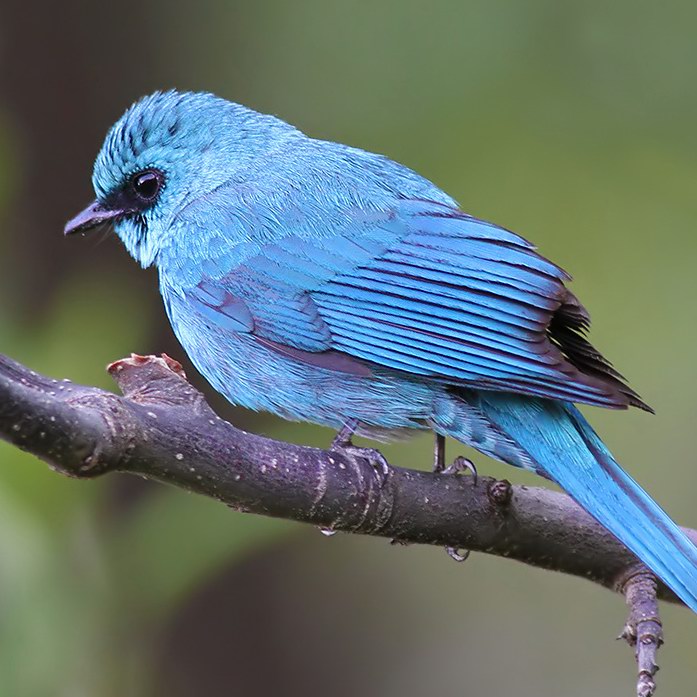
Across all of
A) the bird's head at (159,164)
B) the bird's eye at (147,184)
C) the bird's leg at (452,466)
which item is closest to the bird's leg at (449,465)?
the bird's leg at (452,466)

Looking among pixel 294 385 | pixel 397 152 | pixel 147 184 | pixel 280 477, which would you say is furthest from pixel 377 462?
pixel 397 152

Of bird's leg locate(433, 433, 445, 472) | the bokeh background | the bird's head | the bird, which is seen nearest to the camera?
the bird

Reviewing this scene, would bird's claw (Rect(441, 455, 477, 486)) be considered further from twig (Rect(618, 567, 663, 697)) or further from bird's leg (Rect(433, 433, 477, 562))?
twig (Rect(618, 567, 663, 697))

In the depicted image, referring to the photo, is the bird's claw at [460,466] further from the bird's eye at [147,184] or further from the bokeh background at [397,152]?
the bird's eye at [147,184]

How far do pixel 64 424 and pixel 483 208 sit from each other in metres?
3.74

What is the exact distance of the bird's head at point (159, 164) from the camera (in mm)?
4602

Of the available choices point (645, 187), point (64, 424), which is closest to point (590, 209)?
point (645, 187)

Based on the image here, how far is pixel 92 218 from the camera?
15.4 feet

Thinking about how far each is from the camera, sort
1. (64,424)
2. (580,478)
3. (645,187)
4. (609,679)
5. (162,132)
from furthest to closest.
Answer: (609,679) → (645,187) → (162,132) → (580,478) → (64,424)

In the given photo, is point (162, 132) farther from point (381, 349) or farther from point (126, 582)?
point (126, 582)

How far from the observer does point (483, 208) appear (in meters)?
5.90

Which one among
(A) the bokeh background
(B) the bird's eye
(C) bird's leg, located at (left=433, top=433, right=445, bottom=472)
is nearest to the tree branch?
(C) bird's leg, located at (left=433, top=433, right=445, bottom=472)

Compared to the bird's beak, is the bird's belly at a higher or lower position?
lower

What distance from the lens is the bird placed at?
3.53 meters
